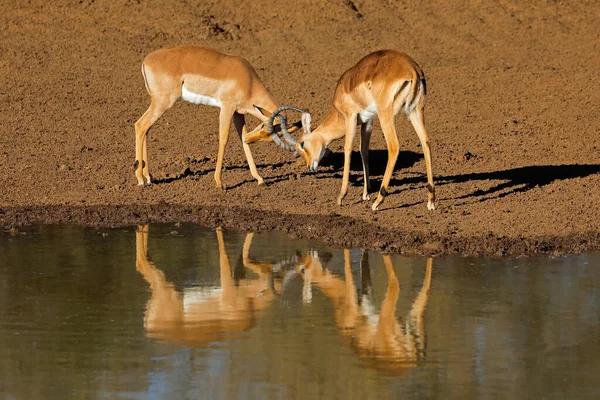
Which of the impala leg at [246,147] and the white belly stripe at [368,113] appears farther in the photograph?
the impala leg at [246,147]

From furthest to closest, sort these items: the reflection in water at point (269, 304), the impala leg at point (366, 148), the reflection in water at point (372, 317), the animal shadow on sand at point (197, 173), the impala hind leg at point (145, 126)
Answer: the animal shadow on sand at point (197, 173) → the impala hind leg at point (145, 126) → the impala leg at point (366, 148) → the reflection in water at point (269, 304) → the reflection in water at point (372, 317)

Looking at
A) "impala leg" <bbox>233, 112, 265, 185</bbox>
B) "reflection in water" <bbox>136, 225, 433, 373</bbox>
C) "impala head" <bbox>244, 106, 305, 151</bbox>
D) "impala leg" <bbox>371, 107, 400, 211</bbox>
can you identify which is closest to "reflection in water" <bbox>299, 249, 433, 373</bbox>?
"reflection in water" <bbox>136, 225, 433, 373</bbox>

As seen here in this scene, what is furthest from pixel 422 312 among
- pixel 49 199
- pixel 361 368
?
pixel 49 199

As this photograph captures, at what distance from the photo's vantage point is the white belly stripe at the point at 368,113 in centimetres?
1224

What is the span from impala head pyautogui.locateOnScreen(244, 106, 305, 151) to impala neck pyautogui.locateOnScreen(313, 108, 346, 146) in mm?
354

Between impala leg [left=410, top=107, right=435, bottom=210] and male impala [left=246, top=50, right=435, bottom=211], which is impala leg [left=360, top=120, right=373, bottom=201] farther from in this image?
impala leg [left=410, top=107, right=435, bottom=210]

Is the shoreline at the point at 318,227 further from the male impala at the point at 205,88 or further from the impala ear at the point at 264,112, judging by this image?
the impala ear at the point at 264,112

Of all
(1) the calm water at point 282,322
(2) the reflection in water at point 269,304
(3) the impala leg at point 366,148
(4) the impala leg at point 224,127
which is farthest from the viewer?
(4) the impala leg at point 224,127

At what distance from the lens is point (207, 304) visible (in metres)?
8.44

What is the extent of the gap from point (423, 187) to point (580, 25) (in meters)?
11.7

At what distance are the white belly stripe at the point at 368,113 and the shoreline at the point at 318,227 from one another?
1.33m

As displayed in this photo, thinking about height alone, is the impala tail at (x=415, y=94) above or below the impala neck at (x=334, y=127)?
above

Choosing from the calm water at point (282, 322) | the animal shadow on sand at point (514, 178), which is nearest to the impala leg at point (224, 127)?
the animal shadow on sand at point (514, 178)

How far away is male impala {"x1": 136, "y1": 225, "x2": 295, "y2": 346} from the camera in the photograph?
25.1ft
